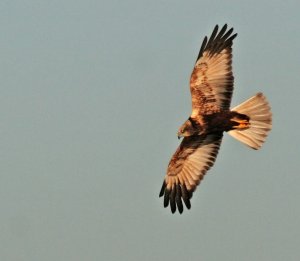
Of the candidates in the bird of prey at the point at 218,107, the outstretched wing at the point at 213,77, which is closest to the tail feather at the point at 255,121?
the bird of prey at the point at 218,107

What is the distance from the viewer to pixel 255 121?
17.6 m

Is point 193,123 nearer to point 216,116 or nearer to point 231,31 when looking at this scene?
point 216,116

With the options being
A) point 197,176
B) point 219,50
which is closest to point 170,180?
point 197,176

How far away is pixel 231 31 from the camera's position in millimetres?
17844

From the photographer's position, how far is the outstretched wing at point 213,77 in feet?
58.1

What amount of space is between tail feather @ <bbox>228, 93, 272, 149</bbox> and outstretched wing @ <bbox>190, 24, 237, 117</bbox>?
479 mm

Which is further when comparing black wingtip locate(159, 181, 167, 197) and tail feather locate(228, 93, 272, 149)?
black wingtip locate(159, 181, 167, 197)

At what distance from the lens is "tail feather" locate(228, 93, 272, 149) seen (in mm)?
17391

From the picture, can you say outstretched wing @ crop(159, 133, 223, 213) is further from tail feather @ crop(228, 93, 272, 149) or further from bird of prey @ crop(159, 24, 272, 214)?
tail feather @ crop(228, 93, 272, 149)

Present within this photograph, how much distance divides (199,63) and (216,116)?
1.25 meters

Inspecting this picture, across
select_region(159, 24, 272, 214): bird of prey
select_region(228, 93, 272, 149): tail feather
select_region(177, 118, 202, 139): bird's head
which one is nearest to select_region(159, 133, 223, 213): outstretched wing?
select_region(159, 24, 272, 214): bird of prey

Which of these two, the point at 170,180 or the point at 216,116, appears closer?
the point at 216,116

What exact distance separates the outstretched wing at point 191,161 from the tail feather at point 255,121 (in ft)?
2.60

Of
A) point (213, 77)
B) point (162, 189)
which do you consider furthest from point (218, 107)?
point (162, 189)
